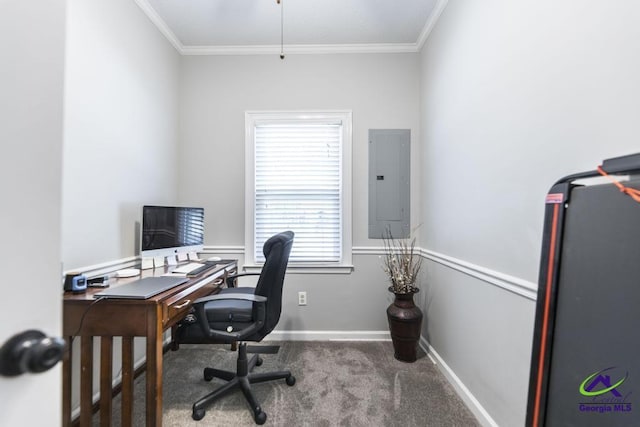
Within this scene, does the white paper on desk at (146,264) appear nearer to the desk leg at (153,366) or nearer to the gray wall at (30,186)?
the desk leg at (153,366)

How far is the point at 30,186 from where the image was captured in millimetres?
398

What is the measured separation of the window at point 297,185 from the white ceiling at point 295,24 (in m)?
0.67

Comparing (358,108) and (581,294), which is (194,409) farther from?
(358,108)

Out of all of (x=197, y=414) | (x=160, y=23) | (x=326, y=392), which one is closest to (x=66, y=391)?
(x=197, y=414)

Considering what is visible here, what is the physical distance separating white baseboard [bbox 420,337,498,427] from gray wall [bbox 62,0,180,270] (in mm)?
2478

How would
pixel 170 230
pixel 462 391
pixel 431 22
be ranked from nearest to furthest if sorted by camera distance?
pixel 462 391
pixel 170 230
pixel 431 22

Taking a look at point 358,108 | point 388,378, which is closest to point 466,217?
point 388,378

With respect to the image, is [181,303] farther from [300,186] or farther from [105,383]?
[300,186]

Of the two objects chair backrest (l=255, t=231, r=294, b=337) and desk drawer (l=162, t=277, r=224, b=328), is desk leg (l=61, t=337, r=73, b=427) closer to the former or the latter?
desk drawer (l=162, t=277, r=224, b=328)

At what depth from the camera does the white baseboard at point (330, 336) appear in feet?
8.34

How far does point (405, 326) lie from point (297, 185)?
5.20 ft

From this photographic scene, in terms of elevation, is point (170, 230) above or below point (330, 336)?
above

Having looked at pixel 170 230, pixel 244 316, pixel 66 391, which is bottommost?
pixel 66 391

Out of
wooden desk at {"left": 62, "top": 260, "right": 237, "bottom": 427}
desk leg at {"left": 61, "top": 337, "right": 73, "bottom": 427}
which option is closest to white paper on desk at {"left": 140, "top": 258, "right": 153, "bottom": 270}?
wooden desk at {"left": 62, "top": 260, "right": 237, "bottom": 427}
